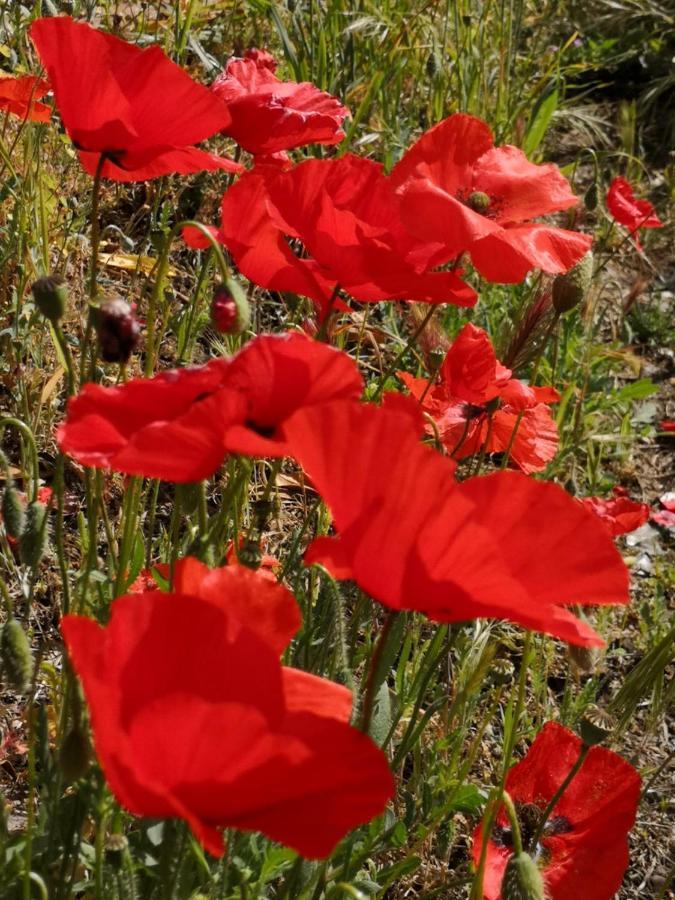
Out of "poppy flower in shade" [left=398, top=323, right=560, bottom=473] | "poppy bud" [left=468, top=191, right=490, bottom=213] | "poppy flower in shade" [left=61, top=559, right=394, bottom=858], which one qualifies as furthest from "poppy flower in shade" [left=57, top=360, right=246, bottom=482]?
"poppy flower in shade" [left=398, top=323, right=560, bottom=473]

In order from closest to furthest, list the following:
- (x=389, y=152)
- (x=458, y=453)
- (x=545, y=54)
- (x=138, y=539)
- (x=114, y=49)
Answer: (x=114, y=49), (x=138, y=539), (x=458, y=453), (x=389, y=152), (x=545, y=54)

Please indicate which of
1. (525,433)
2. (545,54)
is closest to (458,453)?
(525,433)

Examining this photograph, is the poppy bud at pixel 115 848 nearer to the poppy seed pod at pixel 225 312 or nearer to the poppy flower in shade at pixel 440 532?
the poppy flower in shade at pixel 440 532

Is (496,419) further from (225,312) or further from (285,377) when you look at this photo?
(285,377)

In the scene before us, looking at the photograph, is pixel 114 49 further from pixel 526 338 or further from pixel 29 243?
pixel 29 243

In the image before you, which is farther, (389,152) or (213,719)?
(389,152)

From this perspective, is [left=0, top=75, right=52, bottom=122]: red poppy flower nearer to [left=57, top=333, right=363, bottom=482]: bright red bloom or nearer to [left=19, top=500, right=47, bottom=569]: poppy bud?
[left=19, top=500, right=47, bottom=569]: poppy bud

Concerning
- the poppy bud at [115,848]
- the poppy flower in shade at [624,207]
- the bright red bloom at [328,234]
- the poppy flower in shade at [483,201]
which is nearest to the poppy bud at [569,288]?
the poppy flower in shade at [483,201]
